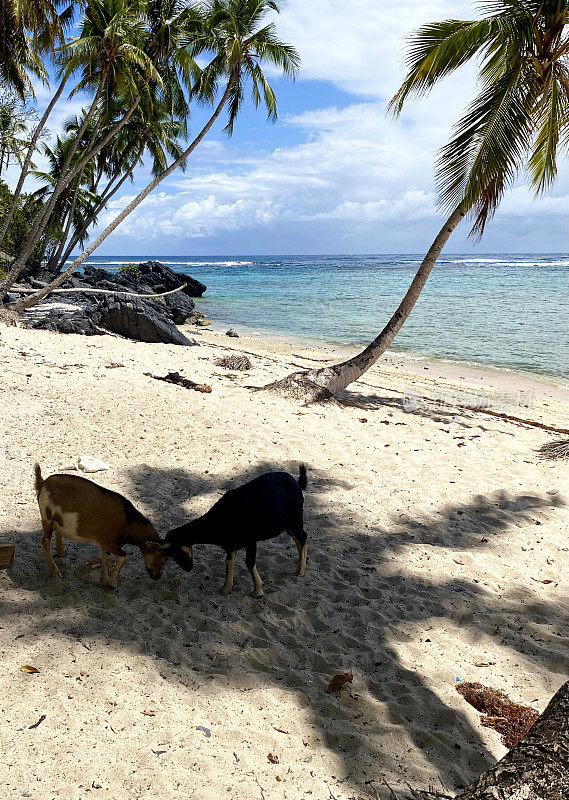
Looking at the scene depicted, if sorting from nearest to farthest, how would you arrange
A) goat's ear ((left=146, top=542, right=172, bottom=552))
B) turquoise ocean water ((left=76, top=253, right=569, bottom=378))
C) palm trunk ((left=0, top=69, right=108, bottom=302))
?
goat's ear ((left=146, top=542, right=172, bottom=552))
palm trunk ((left=0, top=69, right=108, bottom=302))
turquoise ocean water ((left=76, top=253, right=569, bottom=378))

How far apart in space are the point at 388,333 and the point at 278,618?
8295 mm

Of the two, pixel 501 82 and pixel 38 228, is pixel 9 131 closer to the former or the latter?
pixel 38 228

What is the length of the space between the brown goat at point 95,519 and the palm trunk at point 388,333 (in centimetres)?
725

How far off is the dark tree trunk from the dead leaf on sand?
71.3 inches

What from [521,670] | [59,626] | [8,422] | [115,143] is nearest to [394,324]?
[8,422]

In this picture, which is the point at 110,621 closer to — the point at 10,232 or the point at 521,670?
the point at 521,670

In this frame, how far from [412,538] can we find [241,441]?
304 centimetres

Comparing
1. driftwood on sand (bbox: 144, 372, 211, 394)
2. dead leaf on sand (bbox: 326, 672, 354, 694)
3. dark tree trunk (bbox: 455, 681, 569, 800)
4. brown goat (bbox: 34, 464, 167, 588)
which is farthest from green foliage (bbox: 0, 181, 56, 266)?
dark tree trunk (bbox: 455, 681, 569, 800)

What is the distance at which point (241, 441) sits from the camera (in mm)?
8250

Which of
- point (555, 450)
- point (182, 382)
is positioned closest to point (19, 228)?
point (182, 382)

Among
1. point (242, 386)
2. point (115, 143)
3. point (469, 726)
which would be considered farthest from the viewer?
point (115, 143)

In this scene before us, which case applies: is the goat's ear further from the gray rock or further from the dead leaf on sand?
the gray rock

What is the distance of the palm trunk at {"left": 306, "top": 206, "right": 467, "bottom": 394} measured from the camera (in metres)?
11.1

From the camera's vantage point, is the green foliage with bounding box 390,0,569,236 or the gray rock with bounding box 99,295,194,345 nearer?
the green foliage with bounding box 390,0,569,236
